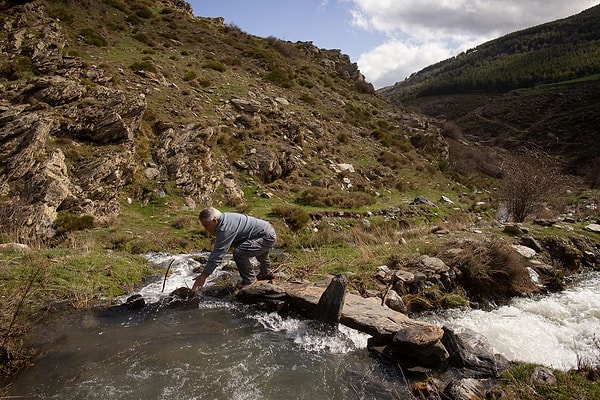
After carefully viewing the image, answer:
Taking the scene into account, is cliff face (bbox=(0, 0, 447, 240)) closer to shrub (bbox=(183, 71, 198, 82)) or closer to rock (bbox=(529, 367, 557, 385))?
shrub (bbox=(183, 71, 198, 82))

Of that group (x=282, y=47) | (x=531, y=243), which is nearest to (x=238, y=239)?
(x=531, y=243)

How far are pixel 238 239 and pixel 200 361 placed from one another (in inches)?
104

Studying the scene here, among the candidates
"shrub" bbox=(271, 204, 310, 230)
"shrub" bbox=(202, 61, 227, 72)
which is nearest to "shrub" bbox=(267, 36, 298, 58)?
"shrub" bbox=(202, 61, 227, 72)

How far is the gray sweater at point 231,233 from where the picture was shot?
22.5ft

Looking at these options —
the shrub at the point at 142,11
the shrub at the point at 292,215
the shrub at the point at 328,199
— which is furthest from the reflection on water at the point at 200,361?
the shrub at the point at 142,11

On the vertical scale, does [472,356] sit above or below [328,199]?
below

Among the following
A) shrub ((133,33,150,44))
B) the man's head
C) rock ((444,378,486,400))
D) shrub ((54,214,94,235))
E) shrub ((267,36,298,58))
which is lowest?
rock ((444,378,486,400))

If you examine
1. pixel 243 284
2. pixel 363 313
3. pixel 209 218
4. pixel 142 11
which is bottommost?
pixel 363 313

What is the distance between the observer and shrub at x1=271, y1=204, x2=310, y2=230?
49.4ft

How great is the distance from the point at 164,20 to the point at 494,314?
38485 mm

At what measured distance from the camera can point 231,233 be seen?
7.16 meters

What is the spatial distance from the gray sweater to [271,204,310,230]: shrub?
23.8 ft

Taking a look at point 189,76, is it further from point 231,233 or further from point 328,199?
point 231,233

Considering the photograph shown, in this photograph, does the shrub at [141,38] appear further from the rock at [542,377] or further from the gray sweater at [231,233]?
the rock at [542,377]
